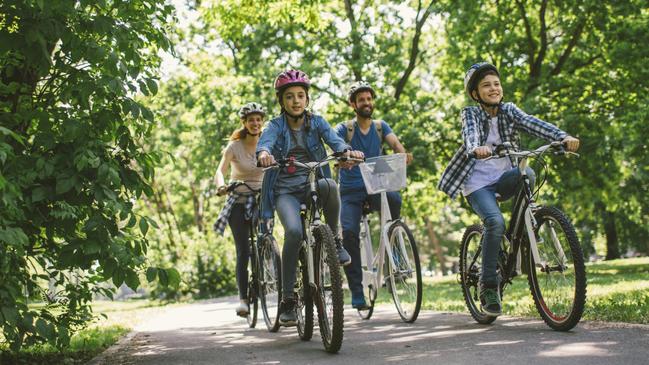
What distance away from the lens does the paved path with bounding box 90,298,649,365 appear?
4430 mm

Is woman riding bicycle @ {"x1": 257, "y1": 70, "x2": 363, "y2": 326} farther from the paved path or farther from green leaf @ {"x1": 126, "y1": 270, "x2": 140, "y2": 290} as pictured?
green leaf @ {"x1": 126, "y1": 270, "x2": 140, "y2": 290}

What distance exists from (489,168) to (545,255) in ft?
3.08

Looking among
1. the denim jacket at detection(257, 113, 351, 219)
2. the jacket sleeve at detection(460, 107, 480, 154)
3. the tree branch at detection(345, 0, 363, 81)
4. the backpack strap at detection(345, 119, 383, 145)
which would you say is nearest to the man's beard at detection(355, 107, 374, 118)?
the backpack strap at detection(345, 119, 383, 145)

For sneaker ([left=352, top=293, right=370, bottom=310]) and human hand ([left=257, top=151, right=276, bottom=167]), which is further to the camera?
sneaker ([left=352, top=293, right=370, bottom=310])

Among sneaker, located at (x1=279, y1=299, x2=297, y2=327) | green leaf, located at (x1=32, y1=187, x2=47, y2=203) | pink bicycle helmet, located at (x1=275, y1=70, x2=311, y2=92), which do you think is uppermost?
pink bicycle helmet, located at (x1=275, y1=70, x2=311, y2=92)

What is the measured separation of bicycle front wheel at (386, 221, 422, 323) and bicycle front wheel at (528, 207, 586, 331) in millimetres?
1413

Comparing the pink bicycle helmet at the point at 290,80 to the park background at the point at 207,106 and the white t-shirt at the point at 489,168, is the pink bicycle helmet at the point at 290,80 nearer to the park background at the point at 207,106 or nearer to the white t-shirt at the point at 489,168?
the park background at the point at 207,106

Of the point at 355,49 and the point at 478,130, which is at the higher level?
the point at 355,49

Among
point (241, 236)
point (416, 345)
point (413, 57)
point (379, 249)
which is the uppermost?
point (413, 57)

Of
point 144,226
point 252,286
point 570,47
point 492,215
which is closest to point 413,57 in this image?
point 570,47

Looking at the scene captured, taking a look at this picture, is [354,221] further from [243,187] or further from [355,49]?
[355,49]

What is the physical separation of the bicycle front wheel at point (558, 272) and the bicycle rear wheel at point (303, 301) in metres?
1.67

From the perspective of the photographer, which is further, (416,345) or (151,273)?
(416,345)

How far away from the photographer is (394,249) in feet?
23.6
